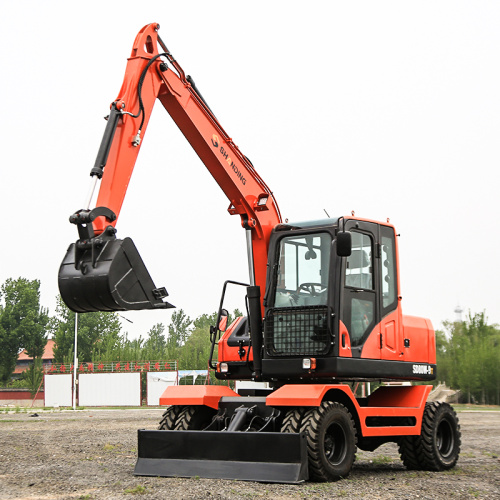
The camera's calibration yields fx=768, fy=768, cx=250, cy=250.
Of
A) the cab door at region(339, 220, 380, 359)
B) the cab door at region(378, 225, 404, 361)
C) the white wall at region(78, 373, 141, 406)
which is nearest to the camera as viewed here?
the cab door at region(339, 220, 380, 359)

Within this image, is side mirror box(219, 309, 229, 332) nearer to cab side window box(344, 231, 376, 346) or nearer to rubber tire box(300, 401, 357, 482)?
cab side window box(344, 231, 376, 346)

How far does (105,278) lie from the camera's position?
27.0 ft

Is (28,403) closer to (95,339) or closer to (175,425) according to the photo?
(95,339)

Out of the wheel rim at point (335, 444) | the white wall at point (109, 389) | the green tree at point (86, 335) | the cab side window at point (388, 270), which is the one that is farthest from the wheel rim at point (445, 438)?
the green tree at point (86, 335)

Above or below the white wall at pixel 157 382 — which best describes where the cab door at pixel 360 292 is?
above

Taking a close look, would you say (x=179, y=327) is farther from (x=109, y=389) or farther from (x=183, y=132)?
(x=183, y=132)

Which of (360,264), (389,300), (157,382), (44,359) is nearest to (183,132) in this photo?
(360,264)

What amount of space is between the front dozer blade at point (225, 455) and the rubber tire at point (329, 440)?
6.7 inches

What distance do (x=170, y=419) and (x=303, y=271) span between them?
9.04 ft

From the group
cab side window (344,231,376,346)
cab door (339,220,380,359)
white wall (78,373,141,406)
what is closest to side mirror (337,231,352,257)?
cab door (339,220,380,359)

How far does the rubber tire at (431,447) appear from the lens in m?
11.2

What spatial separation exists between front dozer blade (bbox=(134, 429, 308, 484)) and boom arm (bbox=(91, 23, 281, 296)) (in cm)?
247

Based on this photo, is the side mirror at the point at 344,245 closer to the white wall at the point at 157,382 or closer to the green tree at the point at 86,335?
the white wall at the point at 157,382

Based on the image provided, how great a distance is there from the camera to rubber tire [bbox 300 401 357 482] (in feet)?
29.4
